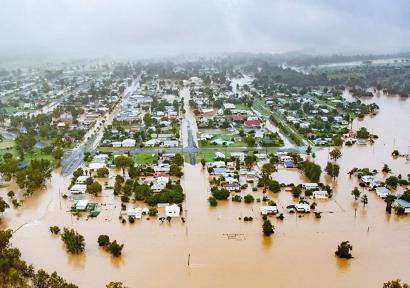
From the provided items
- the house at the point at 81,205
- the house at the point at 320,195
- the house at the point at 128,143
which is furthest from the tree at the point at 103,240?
the house at the point at 128,143

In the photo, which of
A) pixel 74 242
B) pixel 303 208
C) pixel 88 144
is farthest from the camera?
pixel 88 144

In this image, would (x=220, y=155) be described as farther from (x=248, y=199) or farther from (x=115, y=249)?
(x=115, y=249)

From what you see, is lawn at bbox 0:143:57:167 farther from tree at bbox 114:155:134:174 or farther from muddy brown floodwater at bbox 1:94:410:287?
muddy brown floodwater at bbox 1:94:410:287

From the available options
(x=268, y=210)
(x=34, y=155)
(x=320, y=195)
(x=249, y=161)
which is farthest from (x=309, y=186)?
(x=34, y=155)

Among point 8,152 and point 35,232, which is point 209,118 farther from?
point 35,232

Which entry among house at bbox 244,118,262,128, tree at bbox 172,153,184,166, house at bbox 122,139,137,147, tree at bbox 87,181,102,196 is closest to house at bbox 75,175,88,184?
tree at bbox 87,181,102,196

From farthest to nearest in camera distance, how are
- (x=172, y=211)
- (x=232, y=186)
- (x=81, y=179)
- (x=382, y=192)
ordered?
(x=81, y=179)
(x=232, y=186)
(x=382, y=192)
(x=172, y=211)
